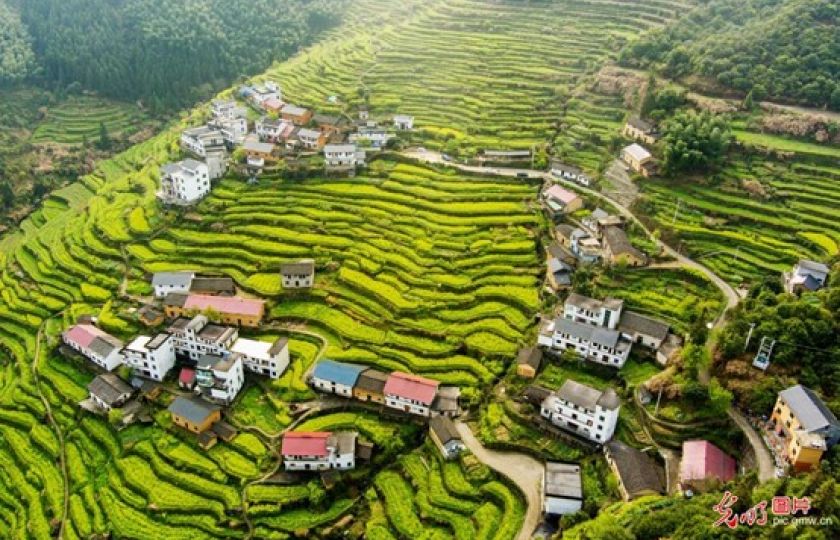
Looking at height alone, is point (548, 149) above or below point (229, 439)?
above

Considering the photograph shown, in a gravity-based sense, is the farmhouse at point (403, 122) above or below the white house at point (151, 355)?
above

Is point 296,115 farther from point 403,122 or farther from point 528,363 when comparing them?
point 528,363

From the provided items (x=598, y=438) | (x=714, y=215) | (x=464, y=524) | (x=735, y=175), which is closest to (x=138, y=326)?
(x=464, y=524)

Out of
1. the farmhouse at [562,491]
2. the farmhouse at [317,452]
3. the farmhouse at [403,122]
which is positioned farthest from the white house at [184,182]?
the farmhouse at [562,491]

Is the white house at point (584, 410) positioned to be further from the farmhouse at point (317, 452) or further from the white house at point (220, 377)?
the white house at point (220, 377)

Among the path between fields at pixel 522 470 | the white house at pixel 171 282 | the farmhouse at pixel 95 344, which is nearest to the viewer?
the path between fields at pixel 522 470

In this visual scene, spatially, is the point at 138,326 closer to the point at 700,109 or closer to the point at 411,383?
the point at 411,383

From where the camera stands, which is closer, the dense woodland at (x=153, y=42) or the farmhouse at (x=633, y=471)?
the farmhouse at (x=633, y=471)
